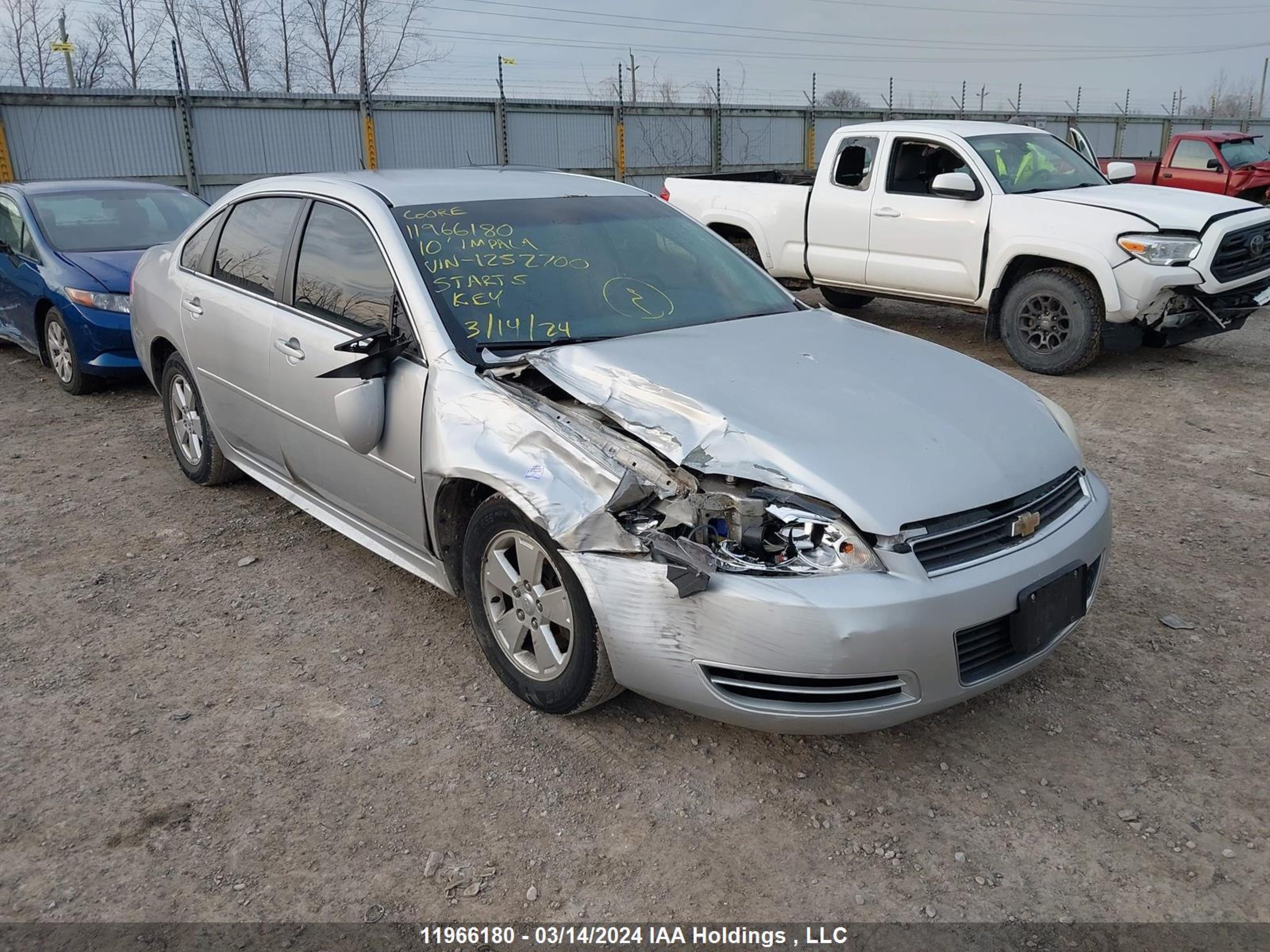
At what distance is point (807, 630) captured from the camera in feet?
8.50

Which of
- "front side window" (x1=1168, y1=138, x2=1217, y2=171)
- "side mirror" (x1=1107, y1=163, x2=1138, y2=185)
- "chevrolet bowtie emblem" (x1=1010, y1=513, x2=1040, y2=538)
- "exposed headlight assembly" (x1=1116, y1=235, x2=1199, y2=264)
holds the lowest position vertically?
"chevrolet bowtie emblem" (x1=1010, y1=513, x2=1040, y2=538)

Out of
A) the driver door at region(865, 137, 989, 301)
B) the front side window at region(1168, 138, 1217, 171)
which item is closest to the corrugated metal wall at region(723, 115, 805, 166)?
the front side window at region(1168, 138, 1217, 171)

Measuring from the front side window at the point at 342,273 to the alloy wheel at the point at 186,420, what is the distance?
4.65 ft

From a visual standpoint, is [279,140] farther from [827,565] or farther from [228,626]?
[827,565]

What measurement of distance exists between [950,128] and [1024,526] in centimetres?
656

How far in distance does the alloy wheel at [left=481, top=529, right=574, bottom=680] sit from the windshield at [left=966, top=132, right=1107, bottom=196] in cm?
628

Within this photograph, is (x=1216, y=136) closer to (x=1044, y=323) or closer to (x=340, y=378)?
(x=1044, y=323)

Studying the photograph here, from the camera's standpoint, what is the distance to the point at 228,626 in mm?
3977

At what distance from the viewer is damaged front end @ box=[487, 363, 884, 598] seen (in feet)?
8.83

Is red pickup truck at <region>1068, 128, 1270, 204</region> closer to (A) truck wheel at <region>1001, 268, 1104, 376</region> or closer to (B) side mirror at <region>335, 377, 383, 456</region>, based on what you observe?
(A) truck wheel at <region>1001, 268, 1104, 376</region>

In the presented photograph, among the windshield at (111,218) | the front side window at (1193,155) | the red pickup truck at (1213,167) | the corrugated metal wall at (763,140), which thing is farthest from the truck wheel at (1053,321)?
the corrugated metal wall at (763,140)

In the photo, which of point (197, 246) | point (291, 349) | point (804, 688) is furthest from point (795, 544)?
point (197, 246)

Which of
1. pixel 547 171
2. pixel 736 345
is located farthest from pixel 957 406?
pixel 547 171

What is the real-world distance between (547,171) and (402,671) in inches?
96.2
